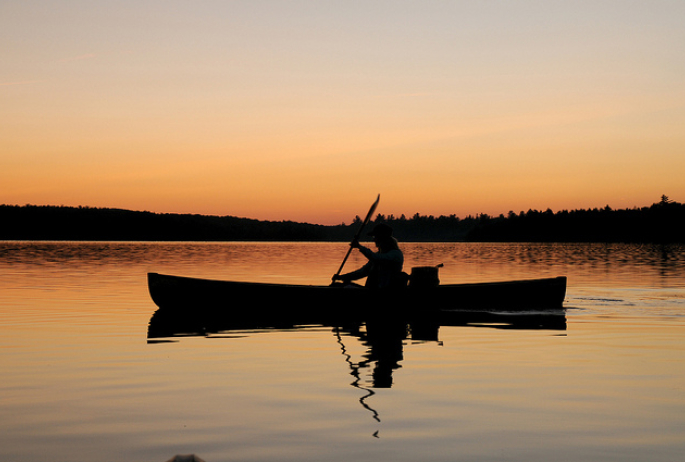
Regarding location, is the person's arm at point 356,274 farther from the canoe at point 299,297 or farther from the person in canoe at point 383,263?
the canoe at point 299,297

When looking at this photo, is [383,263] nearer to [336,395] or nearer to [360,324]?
[360,324]

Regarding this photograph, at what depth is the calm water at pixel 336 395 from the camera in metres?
6.25

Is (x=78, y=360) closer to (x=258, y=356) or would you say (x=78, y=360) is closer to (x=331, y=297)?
(x=258, y=356)

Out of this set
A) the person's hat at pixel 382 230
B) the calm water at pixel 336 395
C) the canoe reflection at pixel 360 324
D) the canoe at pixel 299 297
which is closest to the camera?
the calm water at pixel 336 395

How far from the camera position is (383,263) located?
1653 cm

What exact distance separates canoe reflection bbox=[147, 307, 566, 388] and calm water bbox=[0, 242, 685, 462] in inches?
13.4

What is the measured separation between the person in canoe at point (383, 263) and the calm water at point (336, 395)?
1992 millimetres

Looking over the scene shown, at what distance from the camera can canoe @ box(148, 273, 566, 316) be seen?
1681cm

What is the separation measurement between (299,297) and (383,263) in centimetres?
219

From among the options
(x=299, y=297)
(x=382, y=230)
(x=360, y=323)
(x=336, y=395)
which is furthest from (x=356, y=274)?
(x=336, y=395)

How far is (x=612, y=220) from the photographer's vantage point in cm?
17100

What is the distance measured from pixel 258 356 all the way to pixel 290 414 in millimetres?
4147

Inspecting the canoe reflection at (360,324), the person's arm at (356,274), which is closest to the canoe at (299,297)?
the canoe reflection at (360,324)

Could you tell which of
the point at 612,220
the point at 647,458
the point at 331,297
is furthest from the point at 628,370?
the point at 612,220
